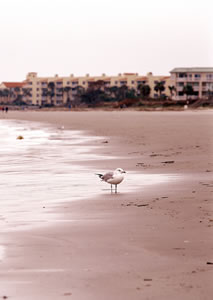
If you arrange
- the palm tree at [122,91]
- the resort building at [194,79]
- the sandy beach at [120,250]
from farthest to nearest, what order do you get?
the palm tree at [122,91] → the resort building at [194,79] → the sandy beach at [120,250]

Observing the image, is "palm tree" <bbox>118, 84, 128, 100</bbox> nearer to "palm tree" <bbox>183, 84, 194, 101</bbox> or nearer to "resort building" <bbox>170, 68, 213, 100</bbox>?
"resort building" <bbox>170, 68, 213, 100</bbox>

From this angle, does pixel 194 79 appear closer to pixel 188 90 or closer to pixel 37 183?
pixel 188 90

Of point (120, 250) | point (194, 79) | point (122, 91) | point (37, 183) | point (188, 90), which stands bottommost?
point (122, 91)

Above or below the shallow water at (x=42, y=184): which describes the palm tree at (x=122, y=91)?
below

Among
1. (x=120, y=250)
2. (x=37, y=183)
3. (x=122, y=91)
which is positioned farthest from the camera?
(x=122, y=91)

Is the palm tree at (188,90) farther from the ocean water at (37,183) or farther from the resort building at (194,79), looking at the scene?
the ocean water at (37,183)

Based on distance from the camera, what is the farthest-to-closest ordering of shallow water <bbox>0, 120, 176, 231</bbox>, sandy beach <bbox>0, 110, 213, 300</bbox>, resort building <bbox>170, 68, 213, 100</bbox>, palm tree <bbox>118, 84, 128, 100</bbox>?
palm tree <bbox>118, 84, 128, 100</bbox> → resort building <bbox>170, 68, 213, 100</bbox> → shallow water <bbox>0, 120, 176, 231</bbox> → sandy beach <bbox>0, 110, 213, 300</bbox>

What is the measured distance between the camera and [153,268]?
239 inches

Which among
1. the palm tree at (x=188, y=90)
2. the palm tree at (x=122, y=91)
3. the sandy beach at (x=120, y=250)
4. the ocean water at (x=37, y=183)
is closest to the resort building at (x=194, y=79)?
the palm tree at (x=188, y=90)

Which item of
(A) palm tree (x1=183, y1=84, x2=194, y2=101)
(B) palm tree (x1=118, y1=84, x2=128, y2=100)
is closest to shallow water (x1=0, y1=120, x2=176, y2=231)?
(A) palm tree (x1=183, y1=84, x2=194, y2=101)

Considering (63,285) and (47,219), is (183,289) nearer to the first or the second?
(63,285)

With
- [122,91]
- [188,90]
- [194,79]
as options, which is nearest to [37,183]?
[188,90]

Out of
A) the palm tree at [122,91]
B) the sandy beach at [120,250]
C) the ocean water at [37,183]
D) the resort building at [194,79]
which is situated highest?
the resort building at [194,79]

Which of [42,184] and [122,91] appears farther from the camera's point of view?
[122,91]
